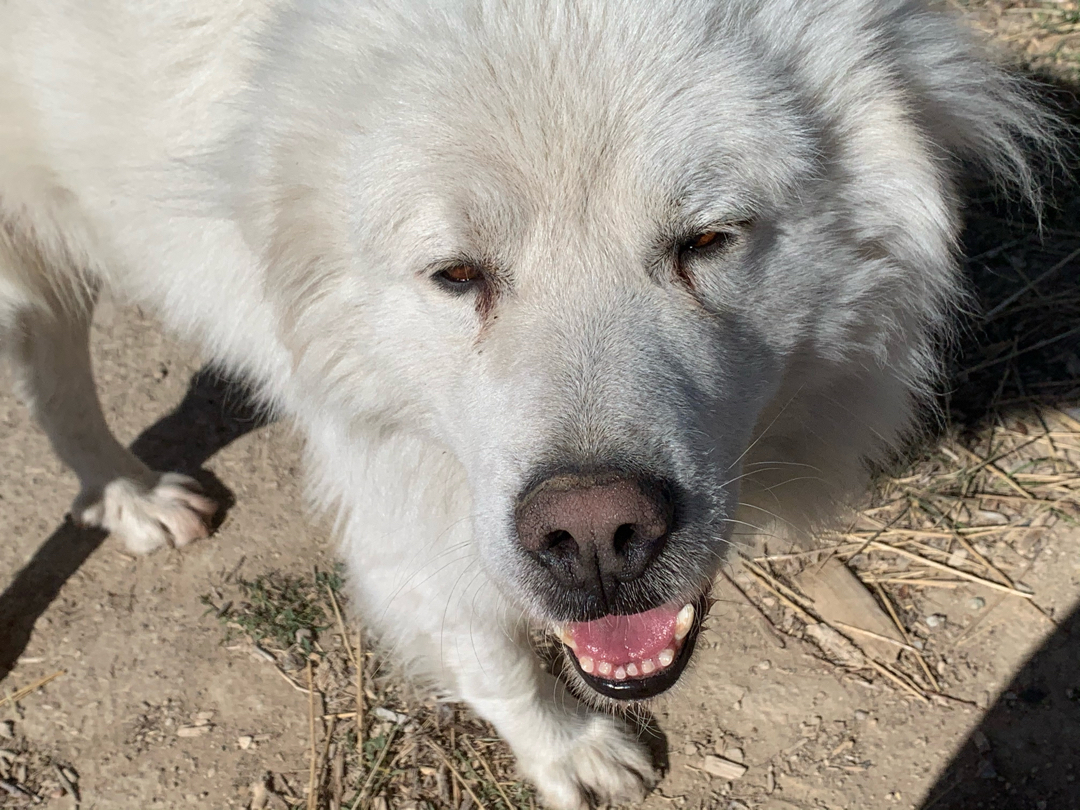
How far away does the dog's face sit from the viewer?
1826 mm

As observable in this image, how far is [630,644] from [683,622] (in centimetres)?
15

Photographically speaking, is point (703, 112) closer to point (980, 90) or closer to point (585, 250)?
point (585, 250)

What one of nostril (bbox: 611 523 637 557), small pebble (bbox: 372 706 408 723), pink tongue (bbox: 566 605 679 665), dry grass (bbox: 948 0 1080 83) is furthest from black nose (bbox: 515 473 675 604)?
dry grass (bbox: 948 0 1080 83)

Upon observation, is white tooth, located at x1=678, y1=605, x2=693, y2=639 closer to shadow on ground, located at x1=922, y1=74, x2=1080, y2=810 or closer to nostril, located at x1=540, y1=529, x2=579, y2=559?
nostril, located at x1=540, y1=529, x2=579, y2=559

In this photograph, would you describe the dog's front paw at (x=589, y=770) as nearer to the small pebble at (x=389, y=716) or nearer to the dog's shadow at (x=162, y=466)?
the small pebble at (x=389, y=716)

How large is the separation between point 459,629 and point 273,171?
144cm

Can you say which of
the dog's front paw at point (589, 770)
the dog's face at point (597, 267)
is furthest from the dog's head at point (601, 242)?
the dog's front paw at point (589, 770)

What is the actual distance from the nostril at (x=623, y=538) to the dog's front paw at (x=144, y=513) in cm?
264

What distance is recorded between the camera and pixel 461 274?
201cm

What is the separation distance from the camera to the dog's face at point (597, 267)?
1826mm

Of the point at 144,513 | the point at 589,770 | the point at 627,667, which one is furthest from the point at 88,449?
the point at 627,667

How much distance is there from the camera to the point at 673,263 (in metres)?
1.95

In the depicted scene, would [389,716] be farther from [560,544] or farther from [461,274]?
[461,274]

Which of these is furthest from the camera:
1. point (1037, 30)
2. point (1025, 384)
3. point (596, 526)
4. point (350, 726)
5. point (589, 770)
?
point (1037, 30)
